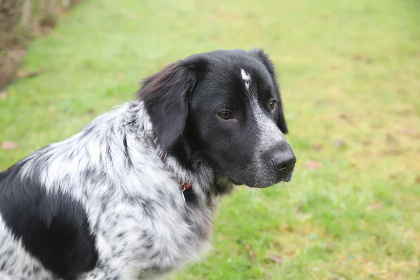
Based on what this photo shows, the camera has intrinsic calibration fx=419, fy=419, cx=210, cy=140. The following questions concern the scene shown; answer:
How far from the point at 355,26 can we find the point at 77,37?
321 inches

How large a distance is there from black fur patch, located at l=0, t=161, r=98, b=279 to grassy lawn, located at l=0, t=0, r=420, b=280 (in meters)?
1.22

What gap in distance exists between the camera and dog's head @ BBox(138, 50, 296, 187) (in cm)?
260

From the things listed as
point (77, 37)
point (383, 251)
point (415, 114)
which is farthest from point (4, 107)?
point (415, 114)

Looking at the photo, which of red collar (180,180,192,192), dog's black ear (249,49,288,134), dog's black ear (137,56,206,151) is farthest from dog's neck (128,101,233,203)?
dog's black ear (249,49,288,134)

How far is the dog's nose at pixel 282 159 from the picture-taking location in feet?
8.42

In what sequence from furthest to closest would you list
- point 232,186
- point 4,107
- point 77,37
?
point 77,37 → point 4,107 → point 232,186

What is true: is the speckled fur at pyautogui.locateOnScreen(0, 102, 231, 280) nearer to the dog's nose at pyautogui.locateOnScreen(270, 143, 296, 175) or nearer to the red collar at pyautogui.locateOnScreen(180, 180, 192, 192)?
the red collar at pyautogui.locateOnScreen(180, 180, 192, 192)

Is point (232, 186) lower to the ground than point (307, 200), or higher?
higher

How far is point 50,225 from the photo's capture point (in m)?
2.49

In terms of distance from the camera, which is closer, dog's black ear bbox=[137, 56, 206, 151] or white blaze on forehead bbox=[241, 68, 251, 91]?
dog's black ear bbox=[137, 56, 206, 151]

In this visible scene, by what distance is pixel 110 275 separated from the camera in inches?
96.0

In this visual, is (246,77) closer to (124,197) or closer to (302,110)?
(124,197)

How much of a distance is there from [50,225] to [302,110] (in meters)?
5.22

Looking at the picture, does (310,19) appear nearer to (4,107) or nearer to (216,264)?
(4,107)
